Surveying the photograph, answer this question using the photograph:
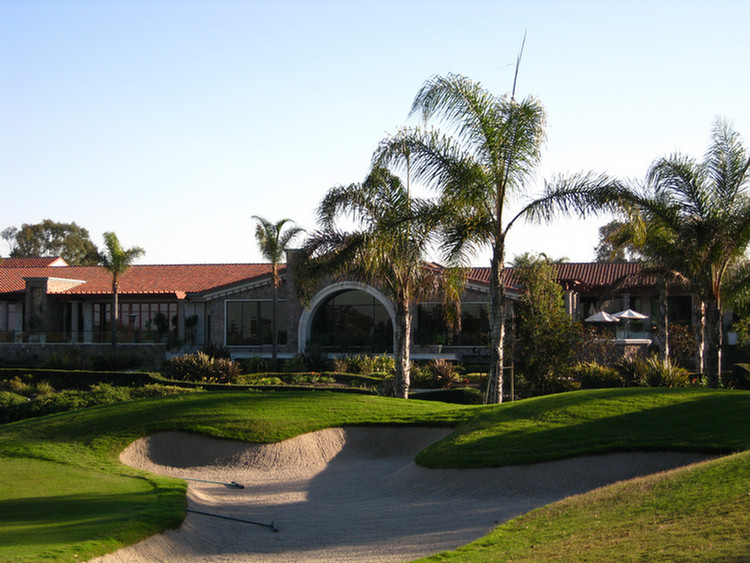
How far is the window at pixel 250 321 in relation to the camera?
3759 cm

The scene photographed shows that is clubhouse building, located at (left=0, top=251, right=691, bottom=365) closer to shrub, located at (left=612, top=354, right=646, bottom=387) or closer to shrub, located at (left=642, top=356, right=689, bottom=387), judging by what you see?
shrub, located at (left=612, top=354, right=646, bottom=387)

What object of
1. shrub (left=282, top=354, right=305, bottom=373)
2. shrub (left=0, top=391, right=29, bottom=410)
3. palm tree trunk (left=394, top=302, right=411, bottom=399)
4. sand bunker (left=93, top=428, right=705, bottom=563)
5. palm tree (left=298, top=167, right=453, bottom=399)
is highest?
palm tree (left=298, top=167, right=453, bottom=399)

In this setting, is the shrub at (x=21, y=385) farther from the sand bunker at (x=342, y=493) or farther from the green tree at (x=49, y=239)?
the green tree at (x=49, y=239)

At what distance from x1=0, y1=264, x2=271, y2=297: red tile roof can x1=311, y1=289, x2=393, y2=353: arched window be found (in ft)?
18.3

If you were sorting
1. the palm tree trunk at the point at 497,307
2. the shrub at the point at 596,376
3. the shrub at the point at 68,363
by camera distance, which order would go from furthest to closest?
the shrub at the point at 68,363, the shrub at the point at 596,376, the palm tree trunk at the point at 497,307

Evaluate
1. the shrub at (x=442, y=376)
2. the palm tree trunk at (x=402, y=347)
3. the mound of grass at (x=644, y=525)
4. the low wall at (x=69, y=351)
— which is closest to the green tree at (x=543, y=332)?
the palm tree trunk at (x=402, y=347)

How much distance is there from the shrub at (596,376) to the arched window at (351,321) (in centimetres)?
1249

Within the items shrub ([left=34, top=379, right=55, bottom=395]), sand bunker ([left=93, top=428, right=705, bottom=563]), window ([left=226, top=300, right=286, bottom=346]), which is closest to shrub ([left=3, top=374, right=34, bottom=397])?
shrub ([left=34, top=379, right=55, bottom=395])

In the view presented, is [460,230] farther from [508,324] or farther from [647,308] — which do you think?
[647,308]

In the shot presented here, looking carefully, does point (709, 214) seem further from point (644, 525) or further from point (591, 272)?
point (591, 272)

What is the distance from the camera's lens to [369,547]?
9031 millimetres

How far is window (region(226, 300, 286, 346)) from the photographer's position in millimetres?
37594

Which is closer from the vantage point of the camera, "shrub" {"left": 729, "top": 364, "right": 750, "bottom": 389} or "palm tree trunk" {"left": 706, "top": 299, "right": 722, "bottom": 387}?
"palm tree trunk" {"left": 706, "top": 299, "right": 722, "bottom": 387}

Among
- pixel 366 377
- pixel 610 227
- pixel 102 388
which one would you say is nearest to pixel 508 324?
pixel 366 377
